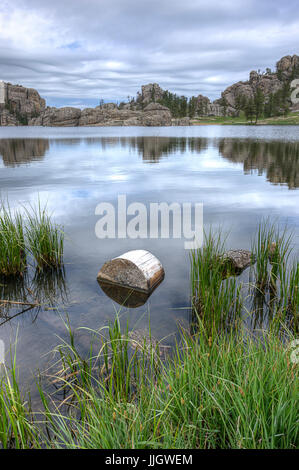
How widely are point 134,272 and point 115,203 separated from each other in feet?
32.3

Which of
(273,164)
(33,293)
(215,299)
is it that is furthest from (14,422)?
(273,164)

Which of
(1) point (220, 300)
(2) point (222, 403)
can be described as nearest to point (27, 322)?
(1) point (220, 300)

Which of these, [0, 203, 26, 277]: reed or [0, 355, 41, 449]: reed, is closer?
[0, 355, 41, 449]: reed

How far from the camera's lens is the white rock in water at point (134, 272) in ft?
25.9

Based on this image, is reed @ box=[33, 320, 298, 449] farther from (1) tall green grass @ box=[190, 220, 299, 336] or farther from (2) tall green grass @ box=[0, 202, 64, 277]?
(2) tall green grass @ box=[0, 202, 64, 277]

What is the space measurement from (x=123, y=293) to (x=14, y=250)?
10.1 ft

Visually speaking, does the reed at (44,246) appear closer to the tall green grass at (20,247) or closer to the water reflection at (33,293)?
the tall green grass at (20,247)

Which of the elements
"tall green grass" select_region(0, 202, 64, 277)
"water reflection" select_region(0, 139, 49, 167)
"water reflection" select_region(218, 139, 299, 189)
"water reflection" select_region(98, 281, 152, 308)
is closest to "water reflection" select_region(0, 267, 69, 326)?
"tall green grass" select_region(0, 202, 64, 277)

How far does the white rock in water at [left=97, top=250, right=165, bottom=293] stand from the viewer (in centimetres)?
790

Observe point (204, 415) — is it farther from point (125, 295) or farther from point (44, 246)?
point (44, 246)

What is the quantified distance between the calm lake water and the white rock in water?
32 cm

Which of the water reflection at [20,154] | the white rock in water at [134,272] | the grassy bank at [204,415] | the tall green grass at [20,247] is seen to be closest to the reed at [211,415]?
the grassy bank at [204,415]

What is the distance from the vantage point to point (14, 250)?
8375 millimetres

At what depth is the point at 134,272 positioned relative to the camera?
7957mm
